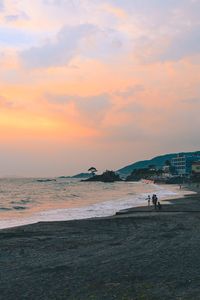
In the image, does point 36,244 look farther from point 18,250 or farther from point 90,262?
point 90,262

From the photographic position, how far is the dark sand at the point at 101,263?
36.0 ft

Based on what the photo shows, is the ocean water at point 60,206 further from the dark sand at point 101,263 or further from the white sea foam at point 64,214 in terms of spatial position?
the dark sand at point 101,263

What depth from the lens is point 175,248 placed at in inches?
685

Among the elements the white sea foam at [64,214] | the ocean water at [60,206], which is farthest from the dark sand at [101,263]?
the ocean water at [60,206]

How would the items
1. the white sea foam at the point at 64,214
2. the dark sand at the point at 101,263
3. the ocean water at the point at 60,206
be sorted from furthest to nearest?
the ocean water at the point at 60,206 < the white sea foam at the point at 64,214 < the dark sand at the point at 101,263

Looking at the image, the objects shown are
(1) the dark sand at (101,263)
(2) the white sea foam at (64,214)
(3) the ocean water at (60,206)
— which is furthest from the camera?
(3) the ocean water at (60,206)

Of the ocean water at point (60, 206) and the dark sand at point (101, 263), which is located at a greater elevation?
the dark sand at point (101, 263)

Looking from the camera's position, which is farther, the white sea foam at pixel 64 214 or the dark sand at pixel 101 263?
the white sea foam at pixel 64 214

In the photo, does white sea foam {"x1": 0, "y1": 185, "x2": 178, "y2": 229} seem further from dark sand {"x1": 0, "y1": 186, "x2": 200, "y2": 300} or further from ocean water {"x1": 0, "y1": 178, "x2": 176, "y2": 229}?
dark sand {"x1": 0, "y1": 186, "x2": 200, "y2": 300}

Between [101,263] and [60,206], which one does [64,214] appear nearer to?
[60,206]

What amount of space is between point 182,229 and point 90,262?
11.1m

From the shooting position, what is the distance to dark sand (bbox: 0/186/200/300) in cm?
1098

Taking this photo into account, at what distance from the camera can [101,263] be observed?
14.7 m

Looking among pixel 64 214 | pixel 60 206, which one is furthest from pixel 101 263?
pixel 60 206
